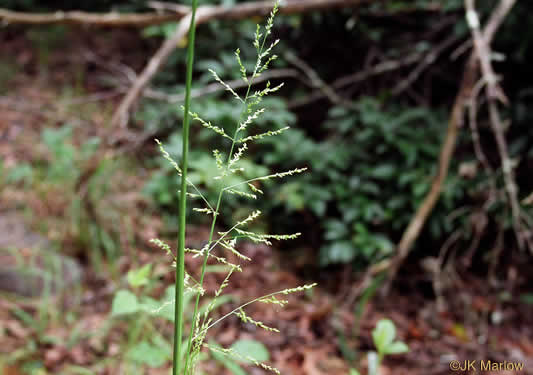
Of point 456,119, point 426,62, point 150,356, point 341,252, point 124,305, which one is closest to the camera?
point 124,305

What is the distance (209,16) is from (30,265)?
180cm

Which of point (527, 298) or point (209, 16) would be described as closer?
point (209, 16)

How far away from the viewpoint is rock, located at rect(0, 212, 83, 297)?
2.17 m

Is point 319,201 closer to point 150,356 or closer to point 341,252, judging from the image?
point 341,252

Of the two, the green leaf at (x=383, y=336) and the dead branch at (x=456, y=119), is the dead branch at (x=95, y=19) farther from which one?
the green leaf at (x=383, y=336)

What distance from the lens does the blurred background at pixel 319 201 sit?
2.10m

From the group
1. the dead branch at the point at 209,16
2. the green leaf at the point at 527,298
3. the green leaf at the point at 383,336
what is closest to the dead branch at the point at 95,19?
the dead branch at the point at 209,16

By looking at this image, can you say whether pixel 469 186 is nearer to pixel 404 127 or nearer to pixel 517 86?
pixel 404 127

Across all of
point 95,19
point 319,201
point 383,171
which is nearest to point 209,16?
point 95,19

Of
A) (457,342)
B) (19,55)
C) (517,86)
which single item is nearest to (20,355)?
(457,342)

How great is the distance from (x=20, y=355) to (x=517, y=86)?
3515mm

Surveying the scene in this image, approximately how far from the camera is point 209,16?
2492 mm

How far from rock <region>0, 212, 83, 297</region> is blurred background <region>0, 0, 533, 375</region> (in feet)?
0.04

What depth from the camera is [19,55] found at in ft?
14.8
